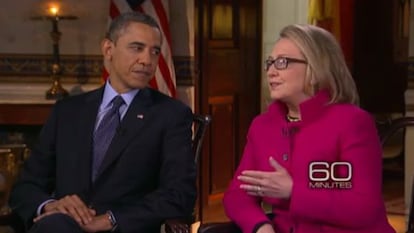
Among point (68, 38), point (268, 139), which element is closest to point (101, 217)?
point (268, 139)

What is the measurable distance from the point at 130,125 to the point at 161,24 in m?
2.00

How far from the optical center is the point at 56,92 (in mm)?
4371

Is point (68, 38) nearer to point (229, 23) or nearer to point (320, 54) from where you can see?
point (229, 23)

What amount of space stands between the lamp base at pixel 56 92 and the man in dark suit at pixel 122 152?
1960 millimetres

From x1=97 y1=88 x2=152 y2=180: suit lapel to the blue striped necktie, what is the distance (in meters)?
0.03

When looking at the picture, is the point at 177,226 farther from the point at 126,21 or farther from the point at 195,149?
the point at 126,21

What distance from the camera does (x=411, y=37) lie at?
172 inches

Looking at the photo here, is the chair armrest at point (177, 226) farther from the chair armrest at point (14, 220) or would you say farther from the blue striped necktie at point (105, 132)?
the chair armrest at point (14, 220)

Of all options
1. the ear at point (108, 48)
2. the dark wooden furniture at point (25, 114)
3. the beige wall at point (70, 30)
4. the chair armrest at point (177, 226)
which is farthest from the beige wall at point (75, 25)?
the chair armrest at point (177, 226)

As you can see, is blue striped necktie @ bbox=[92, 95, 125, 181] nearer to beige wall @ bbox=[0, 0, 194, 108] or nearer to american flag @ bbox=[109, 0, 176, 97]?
american flag @ bbox=[109, 0, 176, 97]

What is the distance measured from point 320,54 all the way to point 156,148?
629mm

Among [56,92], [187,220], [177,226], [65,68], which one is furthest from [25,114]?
[177,226]

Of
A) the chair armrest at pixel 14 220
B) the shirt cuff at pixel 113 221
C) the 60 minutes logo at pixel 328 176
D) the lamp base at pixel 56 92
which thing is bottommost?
the chair armrest at pixel 14 220

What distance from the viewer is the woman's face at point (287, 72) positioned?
6.68ft
